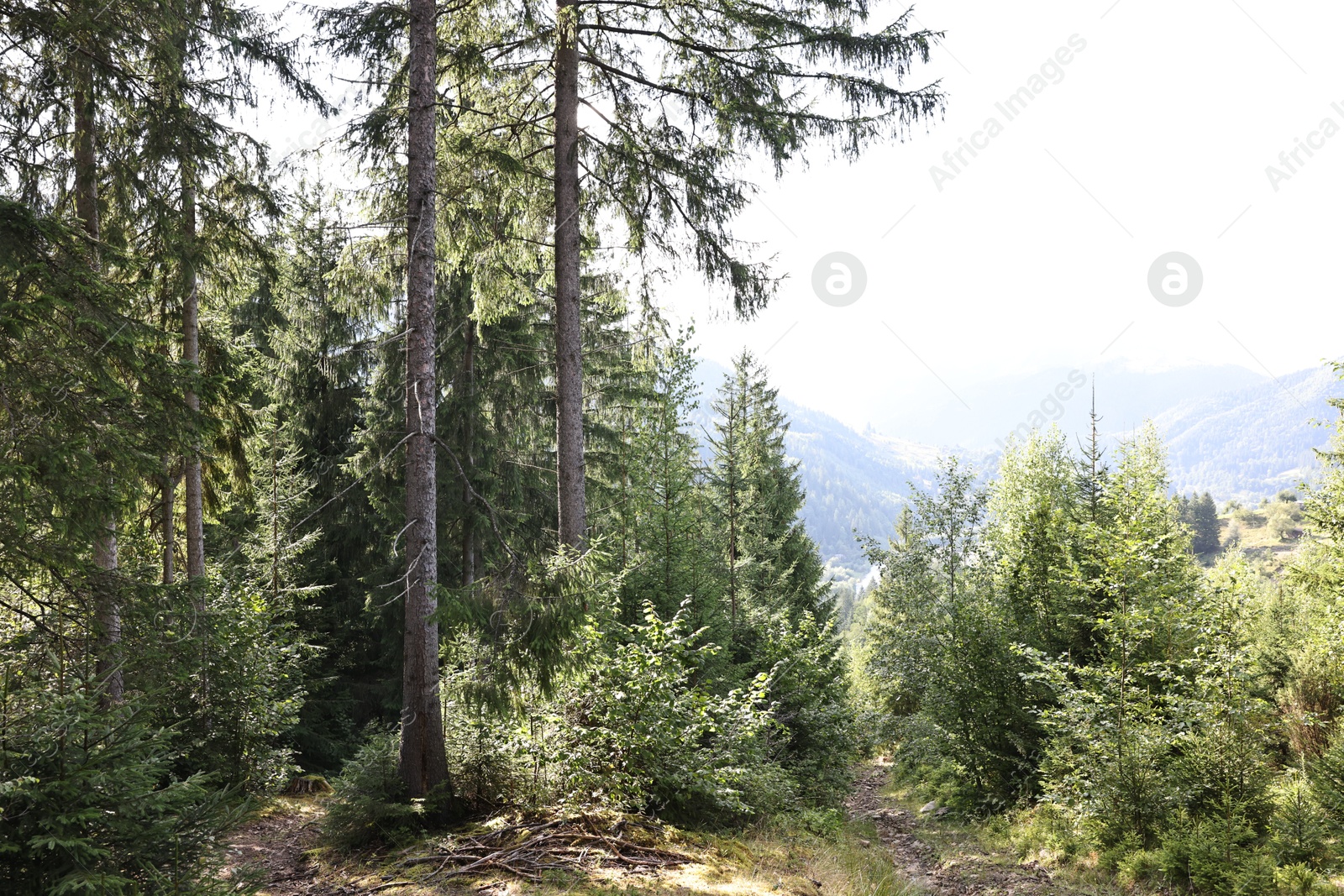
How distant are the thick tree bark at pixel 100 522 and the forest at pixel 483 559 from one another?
0.16 ft

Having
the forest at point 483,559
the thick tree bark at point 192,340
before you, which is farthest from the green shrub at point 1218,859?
the thick tree bark at point 192,340

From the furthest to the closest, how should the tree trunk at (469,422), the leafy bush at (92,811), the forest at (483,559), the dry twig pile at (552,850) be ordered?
1. the tree trunk at (469,422)
2. the dry twig pile at (552,850)
3. the forest at (483,559)
4. the leafy bush at (92,811)

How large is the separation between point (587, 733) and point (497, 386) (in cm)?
869

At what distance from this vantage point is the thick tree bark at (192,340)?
21.4ft

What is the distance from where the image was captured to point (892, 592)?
21.7 meters

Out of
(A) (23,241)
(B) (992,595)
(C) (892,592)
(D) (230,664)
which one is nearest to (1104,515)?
(B) (992,595)

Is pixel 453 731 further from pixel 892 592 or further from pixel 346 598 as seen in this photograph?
pixel 892 592

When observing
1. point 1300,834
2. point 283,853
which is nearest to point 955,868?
point 1300,834

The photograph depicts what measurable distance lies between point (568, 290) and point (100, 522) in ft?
16.7

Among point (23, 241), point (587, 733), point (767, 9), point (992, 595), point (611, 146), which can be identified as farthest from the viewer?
point (992, 595)

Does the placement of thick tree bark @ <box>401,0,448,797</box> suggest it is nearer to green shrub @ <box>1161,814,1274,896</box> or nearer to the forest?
the forest

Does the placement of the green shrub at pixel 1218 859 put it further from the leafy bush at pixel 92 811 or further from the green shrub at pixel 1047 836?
the leafy bush at pixel 92 811

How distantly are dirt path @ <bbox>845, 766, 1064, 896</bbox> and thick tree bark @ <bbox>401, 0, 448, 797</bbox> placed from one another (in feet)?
19.4

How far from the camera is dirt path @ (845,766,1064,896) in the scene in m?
9.02
